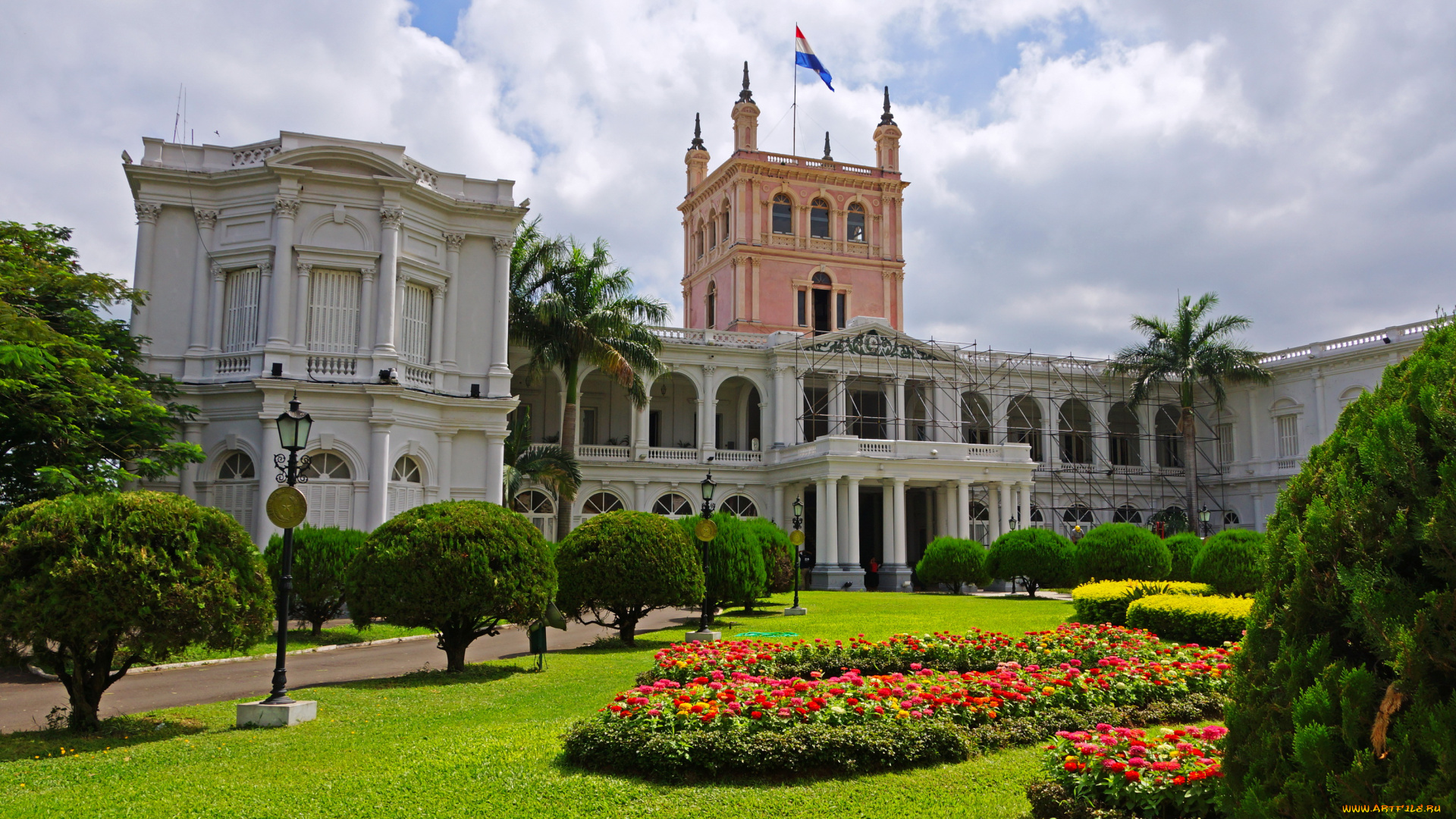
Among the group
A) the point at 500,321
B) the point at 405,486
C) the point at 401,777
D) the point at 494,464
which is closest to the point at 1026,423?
the point at 500,321

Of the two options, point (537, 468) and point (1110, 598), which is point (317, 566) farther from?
point (1110, 598)

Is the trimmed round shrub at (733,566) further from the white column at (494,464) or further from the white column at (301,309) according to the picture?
the white column at (301,309)

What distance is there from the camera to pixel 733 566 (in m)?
22.1

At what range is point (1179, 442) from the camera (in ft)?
167

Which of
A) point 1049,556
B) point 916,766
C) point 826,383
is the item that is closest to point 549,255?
point 826,383

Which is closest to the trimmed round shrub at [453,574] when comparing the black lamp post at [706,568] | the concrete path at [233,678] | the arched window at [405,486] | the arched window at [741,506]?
the concrete path at [233,678]

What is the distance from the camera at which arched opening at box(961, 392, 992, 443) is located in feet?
152

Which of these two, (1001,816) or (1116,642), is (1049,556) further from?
(1001,816)

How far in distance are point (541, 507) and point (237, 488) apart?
13.7 metres

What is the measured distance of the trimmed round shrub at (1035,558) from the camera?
3011 cm

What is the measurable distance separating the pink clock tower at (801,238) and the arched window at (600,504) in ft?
38.3

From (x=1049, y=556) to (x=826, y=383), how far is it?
54.0 ft

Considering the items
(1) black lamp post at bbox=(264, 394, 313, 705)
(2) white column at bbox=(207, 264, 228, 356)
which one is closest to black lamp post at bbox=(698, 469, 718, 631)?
(1) black lamp post at bbox=(264, 394, 313, 705)

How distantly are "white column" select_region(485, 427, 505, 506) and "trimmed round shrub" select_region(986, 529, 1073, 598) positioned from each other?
14962 mm
